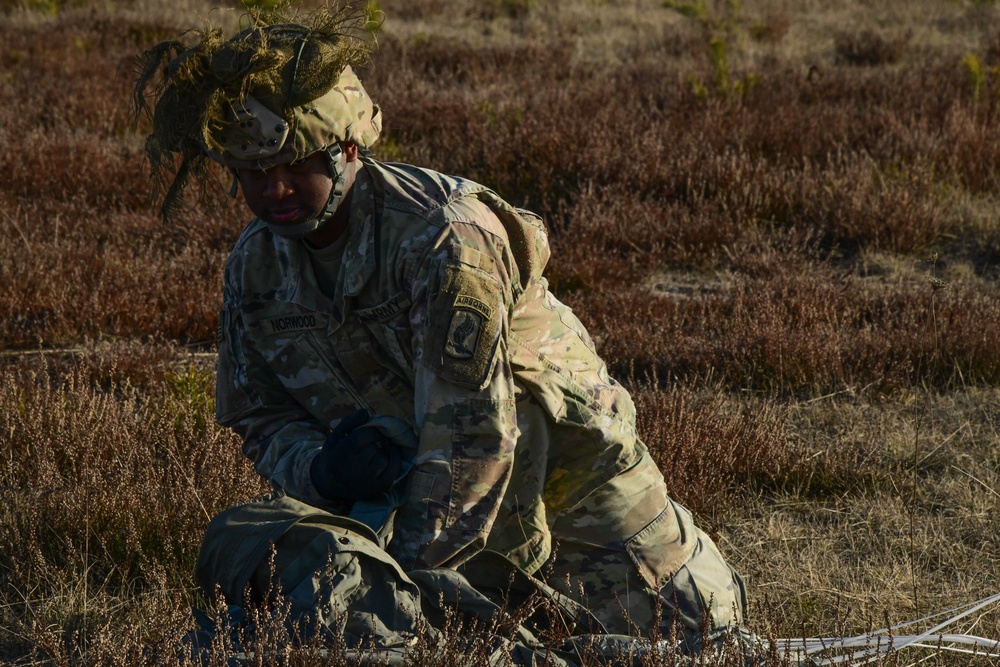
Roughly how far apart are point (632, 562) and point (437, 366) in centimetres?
79

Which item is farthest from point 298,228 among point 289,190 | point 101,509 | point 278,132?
point 101,509

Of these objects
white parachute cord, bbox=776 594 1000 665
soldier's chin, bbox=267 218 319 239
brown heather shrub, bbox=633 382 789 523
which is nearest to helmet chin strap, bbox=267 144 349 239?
soldier's chin, bbox=267 218 319 239

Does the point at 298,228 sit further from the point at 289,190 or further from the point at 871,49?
the point at 871,49

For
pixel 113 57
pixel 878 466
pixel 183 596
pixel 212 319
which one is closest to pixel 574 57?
pixel 113 57

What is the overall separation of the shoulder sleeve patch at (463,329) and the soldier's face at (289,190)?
396 mm

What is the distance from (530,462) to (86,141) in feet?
20.6

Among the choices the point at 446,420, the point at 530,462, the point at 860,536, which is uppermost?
the point at 446,420

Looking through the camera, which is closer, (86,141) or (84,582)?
(84,582)

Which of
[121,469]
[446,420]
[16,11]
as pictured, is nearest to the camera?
[446,420]

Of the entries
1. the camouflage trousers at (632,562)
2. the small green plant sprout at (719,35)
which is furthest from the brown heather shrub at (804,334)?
the small green plant sprout at (719,35)

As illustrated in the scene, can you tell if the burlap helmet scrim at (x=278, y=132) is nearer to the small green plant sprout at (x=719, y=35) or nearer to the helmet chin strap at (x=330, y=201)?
the helmet chin strap at (x=330, y=201)

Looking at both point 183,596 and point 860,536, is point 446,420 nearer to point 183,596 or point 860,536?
point 183,596

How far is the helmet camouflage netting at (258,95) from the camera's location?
8.14ft

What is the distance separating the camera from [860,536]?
3.69 meters
